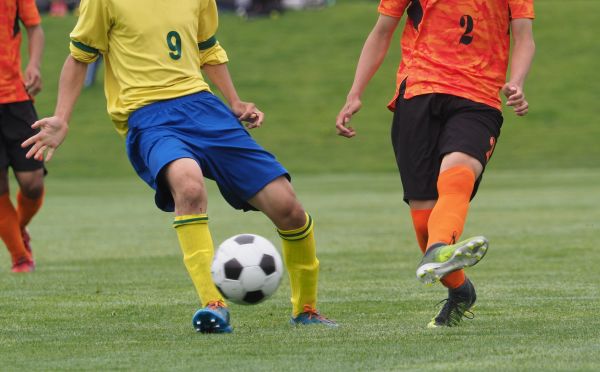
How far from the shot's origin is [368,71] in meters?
7.16

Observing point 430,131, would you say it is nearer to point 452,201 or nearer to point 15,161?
point 452,201

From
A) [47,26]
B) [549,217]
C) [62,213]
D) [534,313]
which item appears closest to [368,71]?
[534,313]

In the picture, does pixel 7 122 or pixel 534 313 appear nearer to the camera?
pixel 534 313

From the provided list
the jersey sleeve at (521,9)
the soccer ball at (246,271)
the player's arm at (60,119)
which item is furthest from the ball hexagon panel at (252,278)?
the jersey sleeve at (521,9)

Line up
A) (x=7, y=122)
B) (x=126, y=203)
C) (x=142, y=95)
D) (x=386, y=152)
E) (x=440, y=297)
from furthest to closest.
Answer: (x=386, y=152) → (x=126, y=203) → (x=7, y=122) → (x=440, y=297) → (x=142, y=95)

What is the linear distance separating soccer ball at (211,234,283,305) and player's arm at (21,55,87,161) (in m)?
1.04

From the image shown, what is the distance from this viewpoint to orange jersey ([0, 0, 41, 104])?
10.8 metres

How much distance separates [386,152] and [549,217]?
54.2ft

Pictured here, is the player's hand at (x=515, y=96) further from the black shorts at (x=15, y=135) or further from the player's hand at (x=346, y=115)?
the black shorts at (x=15, y=135)

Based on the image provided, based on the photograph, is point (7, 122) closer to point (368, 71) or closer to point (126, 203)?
point (368, 71)

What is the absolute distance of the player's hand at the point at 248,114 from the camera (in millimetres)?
7379

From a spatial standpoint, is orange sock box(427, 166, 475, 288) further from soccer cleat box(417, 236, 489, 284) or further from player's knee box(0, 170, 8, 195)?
player's knee box(0, 170, 8, 195)

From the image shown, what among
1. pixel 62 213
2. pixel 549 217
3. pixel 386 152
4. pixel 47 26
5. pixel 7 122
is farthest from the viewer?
pixel 47 26

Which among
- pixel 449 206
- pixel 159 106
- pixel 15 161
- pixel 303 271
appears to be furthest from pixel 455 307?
pixel 15 161
